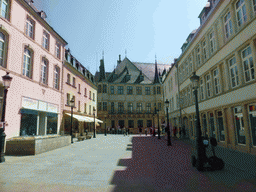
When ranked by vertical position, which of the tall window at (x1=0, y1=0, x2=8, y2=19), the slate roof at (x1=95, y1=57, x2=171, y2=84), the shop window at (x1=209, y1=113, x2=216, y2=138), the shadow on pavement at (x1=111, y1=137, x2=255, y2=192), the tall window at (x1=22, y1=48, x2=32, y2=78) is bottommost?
the shadow on pavement at (x1=111, y1=137, x2=255, y2=192)

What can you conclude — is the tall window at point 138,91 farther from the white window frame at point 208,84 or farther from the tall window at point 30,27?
the tall window at point 30,27

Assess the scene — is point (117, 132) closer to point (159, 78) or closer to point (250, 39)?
point (159, 78)

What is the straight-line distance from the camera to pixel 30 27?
1614cm

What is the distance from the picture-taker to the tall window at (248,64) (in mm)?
10452

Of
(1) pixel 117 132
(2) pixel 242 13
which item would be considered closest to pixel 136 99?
(1) pixel 117 132

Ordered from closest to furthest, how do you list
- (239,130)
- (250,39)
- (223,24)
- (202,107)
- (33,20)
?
(250,39) < (239,130) < (223,24) < (33,20) < (202,107)

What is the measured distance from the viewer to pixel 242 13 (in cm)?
1119

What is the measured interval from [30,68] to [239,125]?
55.9ft

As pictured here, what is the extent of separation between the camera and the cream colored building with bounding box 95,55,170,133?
4678cm

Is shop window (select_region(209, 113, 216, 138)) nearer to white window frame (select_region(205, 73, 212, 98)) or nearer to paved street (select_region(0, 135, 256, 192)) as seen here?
white window frame (select_region(205, 73, 212, 98))

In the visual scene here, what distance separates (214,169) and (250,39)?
309 inches

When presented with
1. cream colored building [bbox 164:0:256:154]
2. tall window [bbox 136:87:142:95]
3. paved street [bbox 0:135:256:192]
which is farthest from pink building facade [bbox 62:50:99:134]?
paved street [bbox 0:135:256:192]

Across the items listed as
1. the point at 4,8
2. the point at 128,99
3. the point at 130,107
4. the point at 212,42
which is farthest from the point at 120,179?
the point at 128,99

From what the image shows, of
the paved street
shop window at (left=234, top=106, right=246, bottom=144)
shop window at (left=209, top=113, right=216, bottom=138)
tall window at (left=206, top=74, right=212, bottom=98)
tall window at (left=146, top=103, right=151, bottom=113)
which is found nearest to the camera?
the paved street
